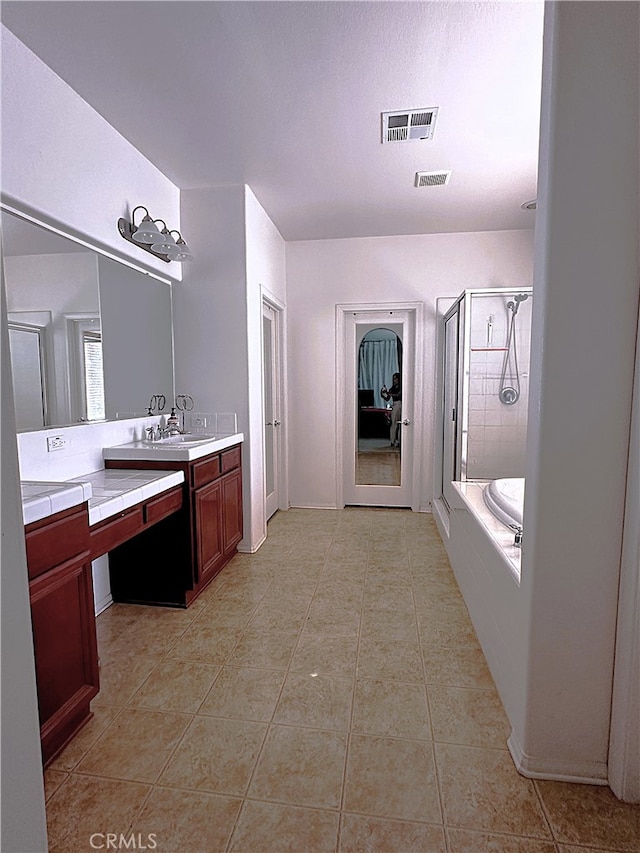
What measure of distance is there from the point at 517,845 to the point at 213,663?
4.44 feet

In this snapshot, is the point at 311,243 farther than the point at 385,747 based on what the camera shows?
Yes

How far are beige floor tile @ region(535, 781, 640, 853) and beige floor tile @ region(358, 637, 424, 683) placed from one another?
65cm

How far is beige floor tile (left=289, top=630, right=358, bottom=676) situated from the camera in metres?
2.09

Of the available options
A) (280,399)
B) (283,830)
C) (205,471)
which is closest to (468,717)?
(283,830)

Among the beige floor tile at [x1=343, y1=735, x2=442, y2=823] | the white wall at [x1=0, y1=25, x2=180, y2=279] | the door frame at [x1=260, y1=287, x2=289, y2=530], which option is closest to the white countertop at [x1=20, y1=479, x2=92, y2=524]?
the white wall at [x1=0, y1=25, x2=180, y2=279]

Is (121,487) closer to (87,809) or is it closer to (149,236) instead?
(87,809)

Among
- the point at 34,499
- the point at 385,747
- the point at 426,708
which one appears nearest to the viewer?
the point at 34,499

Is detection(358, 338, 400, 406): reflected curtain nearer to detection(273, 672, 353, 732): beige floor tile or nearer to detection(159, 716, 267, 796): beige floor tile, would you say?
detection(273, 672, 353, 732): beige floor tile

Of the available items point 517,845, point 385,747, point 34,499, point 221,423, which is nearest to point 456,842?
point 517,845

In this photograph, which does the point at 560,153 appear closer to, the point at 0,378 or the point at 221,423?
the point at 0,378

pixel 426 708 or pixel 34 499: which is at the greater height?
pixel 34 499

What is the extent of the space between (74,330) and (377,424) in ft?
9.69

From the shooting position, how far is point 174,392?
11.5ft

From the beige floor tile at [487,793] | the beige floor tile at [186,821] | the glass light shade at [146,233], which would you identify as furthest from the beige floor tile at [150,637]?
the glass light shade at [146,233]
